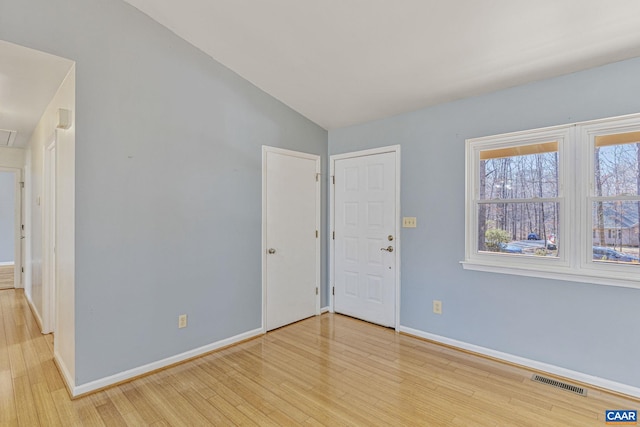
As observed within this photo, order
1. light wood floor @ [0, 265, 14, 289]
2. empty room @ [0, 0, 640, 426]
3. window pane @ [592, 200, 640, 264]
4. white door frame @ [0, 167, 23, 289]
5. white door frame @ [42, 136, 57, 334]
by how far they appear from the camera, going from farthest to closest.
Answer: light wood floor @ [0, 265, 14, 289], white door frame @ [0, 167, 23, 289], white door frame @ [42, 136, 57, 334], window pane @ [592, 200, 640, 264], empty room @ [0, 0, 640, 426]

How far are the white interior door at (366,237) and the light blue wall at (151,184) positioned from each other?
1.11 meters

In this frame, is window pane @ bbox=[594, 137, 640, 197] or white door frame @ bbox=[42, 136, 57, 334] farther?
white door frame @ bbox=[42, 136, 57, 334]

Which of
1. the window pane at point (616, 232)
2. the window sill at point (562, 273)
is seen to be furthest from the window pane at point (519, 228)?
the window pane at point (616, 232)

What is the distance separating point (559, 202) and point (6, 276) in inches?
344

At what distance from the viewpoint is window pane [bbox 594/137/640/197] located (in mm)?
2277

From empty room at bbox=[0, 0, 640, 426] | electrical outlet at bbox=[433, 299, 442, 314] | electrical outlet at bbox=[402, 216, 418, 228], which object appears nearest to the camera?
empty room at bbox=[0, 0, 640, 426]

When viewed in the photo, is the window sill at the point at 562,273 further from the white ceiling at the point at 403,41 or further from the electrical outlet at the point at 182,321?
the electrical outlet at the point at 182,321

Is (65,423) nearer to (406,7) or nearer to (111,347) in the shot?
(111,347)

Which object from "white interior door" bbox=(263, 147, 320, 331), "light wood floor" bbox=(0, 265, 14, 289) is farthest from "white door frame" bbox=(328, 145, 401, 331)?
"light wood floor" bbox=(0, 265, 14, 289)

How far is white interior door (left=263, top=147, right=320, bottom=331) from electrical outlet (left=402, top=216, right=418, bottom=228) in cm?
110

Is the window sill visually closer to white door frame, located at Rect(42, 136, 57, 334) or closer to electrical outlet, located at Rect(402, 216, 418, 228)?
electrical outlet, located at Rect(402, 216, 418, 228)

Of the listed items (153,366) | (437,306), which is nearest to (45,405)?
(153,366)

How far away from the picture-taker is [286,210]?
3.67 m

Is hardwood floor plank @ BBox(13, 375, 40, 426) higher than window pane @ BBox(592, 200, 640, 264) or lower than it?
lower
